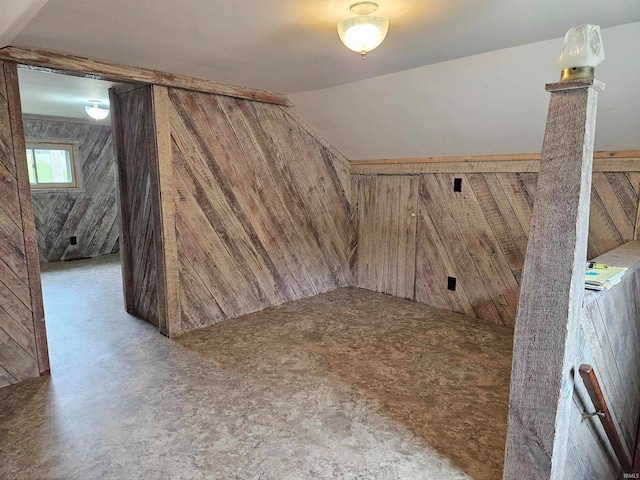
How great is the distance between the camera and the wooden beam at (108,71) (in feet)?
8.07

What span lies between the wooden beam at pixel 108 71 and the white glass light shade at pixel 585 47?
110 inches

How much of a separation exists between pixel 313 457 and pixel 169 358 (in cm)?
152

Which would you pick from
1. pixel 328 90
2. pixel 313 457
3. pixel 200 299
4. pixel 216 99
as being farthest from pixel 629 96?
pixel 200 299

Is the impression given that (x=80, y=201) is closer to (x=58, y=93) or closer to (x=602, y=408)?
(x=58, y=93)

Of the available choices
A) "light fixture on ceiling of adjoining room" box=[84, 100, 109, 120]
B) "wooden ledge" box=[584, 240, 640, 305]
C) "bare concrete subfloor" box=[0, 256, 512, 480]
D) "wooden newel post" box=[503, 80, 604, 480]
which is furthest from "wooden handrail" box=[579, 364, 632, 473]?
"light fixture on ceiling of adjoining room" box=[84, 100, 109, 120]

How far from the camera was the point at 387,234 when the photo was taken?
4488 mm

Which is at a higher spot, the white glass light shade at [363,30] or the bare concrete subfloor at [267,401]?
the white glass light shade at [363,30]

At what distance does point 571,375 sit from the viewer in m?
1.40

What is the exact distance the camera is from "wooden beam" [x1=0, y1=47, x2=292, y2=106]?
246cm

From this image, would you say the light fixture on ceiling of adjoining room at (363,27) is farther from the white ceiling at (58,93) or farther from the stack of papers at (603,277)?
the white ceiling at (58,93)

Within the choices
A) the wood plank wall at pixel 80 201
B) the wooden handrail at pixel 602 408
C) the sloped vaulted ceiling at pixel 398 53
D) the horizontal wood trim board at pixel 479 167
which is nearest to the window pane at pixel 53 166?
the wood plank wall at pixel 80 201

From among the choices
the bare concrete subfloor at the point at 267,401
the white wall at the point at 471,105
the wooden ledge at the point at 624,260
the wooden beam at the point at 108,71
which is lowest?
the bare concrete subfloor at the point at 267,401

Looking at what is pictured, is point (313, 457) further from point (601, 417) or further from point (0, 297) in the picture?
point (0, 297)

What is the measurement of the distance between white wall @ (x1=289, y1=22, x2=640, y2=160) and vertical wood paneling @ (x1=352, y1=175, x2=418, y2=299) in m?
0.38
